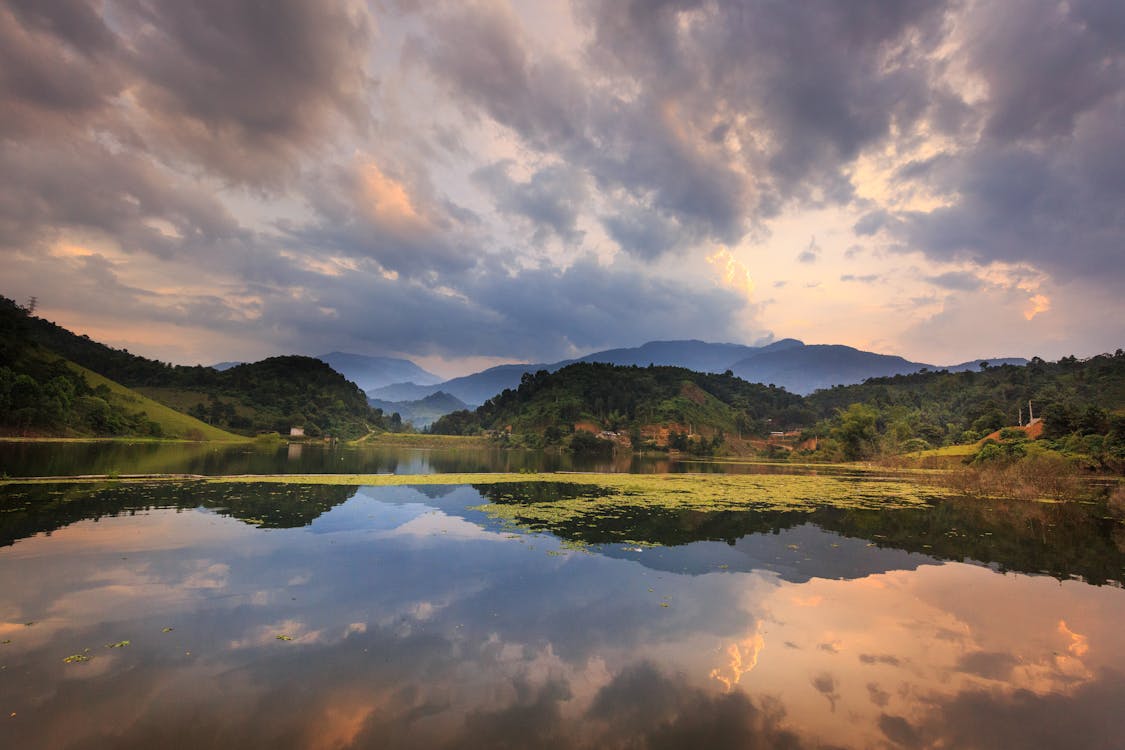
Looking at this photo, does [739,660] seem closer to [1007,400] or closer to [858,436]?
[858,436]

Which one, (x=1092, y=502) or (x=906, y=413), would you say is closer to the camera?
(x=1092, y=502)

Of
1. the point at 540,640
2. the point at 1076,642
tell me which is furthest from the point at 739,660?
the point at 1076,642

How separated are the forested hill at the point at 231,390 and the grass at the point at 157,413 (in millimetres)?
31225

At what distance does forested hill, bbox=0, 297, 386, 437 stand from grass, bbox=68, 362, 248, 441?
3123 centimetres

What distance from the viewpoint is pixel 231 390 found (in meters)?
162

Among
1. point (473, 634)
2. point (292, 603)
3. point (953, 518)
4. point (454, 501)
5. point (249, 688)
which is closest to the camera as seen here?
point (249, 688)

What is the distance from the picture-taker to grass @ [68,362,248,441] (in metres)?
94.2

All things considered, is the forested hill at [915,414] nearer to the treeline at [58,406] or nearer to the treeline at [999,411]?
the treeline at [999,411]

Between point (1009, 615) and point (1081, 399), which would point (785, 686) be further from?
point (1081, 399)

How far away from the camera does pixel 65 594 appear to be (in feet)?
34.4

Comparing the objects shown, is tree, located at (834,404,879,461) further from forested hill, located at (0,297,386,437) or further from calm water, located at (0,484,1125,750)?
forested hill, located at (0,297,386,437)

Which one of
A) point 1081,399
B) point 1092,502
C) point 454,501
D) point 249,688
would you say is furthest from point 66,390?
point 1081,399

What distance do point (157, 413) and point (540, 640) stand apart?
126645mm

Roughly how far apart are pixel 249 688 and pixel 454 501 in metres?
21.6
